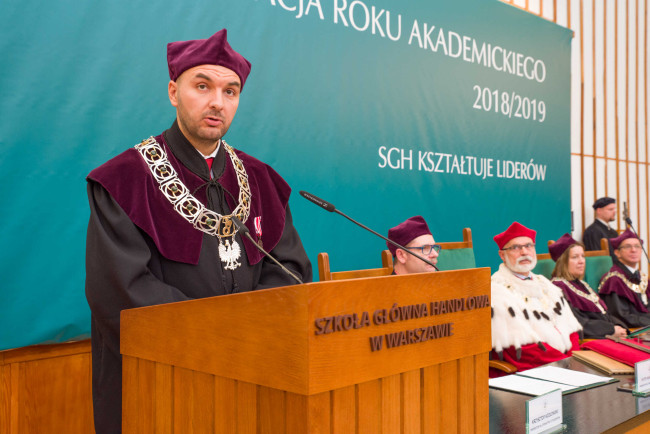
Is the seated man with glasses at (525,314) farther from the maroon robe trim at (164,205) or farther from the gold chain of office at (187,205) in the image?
the gold chain of office at (187,205)

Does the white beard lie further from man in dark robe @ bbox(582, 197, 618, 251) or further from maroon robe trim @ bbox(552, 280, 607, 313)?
man in dark robe @ bbox(582, 197, 618, 251)

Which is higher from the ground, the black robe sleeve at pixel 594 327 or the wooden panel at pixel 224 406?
the wooden panel at pixel 224 406

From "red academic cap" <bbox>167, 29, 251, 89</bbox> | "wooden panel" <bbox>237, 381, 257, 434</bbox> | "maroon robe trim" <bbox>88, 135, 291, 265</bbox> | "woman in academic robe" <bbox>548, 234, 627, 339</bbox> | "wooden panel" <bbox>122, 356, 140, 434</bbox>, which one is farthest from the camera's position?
"woman in academic robe" <bbox>548, 234, 627, 339</bbox>

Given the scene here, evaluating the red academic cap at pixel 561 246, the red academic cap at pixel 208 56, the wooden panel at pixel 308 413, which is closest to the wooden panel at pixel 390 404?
the wooden panel at pixel 308 413

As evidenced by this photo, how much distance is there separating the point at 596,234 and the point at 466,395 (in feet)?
19.3

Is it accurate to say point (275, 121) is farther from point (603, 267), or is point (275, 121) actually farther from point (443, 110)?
point (603, 267)

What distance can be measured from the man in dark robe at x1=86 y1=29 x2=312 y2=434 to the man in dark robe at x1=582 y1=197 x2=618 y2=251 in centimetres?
540

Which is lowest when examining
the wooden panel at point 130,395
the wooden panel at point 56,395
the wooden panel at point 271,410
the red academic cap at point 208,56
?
the wooden panel at point 56,395

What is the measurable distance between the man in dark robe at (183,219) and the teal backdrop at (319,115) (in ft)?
3.50

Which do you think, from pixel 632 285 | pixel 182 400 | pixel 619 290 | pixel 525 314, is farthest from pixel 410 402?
pixel 632 285

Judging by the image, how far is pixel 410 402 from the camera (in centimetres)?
112

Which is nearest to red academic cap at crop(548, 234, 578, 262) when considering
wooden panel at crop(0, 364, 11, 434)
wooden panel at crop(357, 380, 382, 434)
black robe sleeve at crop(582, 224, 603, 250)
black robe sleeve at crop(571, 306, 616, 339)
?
black robe sleeve at crop(571, 306, 616, 339)

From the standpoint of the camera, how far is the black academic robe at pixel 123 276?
5.06 ft

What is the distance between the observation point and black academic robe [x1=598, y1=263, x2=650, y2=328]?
493 centimetres
